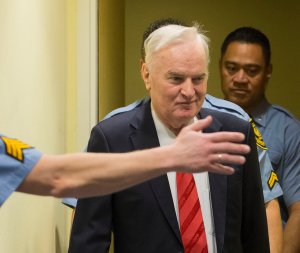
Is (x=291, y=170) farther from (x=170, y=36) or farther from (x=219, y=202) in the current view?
(x=170, y=36)

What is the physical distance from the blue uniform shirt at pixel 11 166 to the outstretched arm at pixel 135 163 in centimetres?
5

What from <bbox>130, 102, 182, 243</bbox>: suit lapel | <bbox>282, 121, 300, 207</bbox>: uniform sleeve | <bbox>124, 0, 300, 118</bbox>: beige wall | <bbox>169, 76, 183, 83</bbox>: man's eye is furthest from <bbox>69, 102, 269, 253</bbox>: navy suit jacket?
<bbox>124, 0, 300, 118</bbox>: beige wall

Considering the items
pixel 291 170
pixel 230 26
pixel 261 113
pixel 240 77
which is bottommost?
pixel 291 170

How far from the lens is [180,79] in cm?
178

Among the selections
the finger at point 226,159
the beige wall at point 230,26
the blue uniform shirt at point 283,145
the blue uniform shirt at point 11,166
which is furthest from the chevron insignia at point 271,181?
the beige wall at point 230,26

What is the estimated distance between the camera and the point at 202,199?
70.9 inches

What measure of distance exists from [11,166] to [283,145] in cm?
166

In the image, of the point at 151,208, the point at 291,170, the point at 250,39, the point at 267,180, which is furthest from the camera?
the point at 250,39

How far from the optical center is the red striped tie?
1.75 m

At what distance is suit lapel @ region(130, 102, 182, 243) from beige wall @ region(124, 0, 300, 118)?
200cm

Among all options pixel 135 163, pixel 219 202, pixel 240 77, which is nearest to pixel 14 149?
pixel 135 163

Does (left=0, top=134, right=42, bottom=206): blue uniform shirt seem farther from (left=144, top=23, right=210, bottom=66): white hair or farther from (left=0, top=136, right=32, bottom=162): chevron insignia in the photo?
(left=144, top=23, right=210, bottom=66): white hair

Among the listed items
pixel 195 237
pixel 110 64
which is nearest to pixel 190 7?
pixel 110 64

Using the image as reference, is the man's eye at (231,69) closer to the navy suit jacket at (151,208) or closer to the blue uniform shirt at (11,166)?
the navy suit jacket at (151,208)
